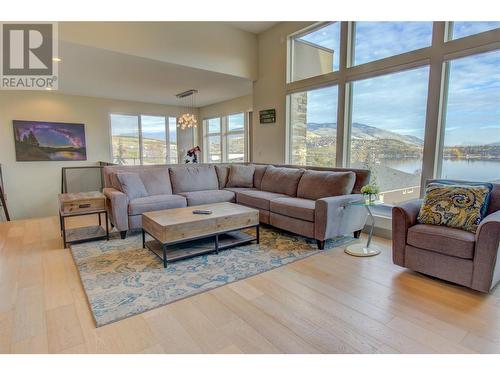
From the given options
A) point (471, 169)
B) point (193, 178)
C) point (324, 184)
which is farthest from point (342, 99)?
point (193, 178)

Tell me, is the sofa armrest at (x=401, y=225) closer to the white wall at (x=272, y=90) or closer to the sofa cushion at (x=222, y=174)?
the white wall at (x=272, y=90)

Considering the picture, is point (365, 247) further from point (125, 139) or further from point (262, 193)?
point (125, 139)

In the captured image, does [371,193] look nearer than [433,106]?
Yes

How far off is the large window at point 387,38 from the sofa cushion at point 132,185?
355 cm

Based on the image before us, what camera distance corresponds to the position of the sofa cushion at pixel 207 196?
4129mm

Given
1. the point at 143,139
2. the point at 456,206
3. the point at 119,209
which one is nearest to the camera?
the point at 456,206

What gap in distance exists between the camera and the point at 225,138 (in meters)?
8.21

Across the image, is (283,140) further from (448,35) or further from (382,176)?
(448,35)

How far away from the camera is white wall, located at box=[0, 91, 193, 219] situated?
19.6 feet

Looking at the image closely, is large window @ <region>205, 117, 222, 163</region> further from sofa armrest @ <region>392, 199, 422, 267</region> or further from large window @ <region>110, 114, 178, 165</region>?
sofa armrest @ <region>392, 199, 422, 267</region>

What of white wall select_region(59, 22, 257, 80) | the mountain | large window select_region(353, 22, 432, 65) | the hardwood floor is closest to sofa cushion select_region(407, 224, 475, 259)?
the hardwood floor

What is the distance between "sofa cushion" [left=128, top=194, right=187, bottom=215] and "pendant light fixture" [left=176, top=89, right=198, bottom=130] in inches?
95.6

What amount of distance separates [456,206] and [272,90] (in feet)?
12.4
